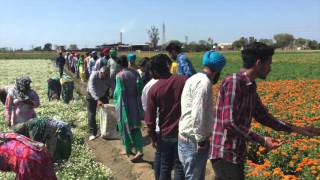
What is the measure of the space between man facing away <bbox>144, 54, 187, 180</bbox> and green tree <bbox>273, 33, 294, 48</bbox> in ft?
540

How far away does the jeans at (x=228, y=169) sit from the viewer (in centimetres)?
433

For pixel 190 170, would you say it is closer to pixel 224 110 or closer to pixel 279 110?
pixel 224 110

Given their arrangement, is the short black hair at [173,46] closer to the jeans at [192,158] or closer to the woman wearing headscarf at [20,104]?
the woman wearing headscarf at [20,104]

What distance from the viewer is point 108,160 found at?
9906 mm

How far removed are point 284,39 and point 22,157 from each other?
558 ft

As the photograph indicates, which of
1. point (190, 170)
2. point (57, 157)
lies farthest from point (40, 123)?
point (190, 170)

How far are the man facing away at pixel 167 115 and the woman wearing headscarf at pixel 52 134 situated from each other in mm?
1058

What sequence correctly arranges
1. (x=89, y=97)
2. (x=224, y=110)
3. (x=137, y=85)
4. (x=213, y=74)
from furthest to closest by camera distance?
(x=89, y=97) < (x=137, y=85) < (x=213, y=74) < (x=224, y=110)

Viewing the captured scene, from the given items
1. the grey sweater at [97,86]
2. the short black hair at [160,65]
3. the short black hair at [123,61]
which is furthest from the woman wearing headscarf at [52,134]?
the grey sweater at [97,86]

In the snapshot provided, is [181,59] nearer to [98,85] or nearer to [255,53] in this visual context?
[98,85]

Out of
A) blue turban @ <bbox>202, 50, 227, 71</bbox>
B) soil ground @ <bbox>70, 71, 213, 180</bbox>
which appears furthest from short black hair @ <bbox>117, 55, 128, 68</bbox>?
blue turban @ <bbox>202, 50, 227, 71</bbox>

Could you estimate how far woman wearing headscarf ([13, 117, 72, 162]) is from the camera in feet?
20.0

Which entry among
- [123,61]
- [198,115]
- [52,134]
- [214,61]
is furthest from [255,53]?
[123,61]

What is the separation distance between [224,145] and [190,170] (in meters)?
1.15
